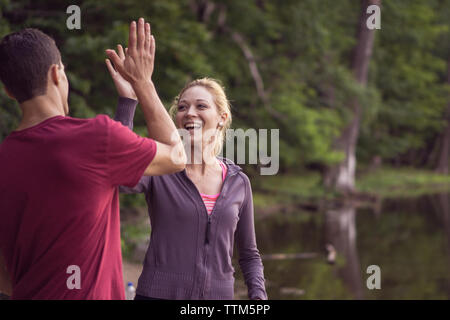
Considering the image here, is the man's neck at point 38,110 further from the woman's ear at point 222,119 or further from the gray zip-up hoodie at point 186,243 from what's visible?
the woman's ear at point 222,119

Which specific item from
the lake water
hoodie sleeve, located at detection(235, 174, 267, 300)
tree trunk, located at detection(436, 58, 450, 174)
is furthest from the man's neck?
tree trunk, located at detection(436, 58, 450, 174)

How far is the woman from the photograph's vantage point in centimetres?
246

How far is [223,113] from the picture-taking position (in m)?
2.88

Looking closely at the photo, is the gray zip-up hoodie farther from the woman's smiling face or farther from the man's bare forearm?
the man's bare forearm

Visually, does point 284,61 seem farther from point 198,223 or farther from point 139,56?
point 139,56

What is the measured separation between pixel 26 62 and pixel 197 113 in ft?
3.36

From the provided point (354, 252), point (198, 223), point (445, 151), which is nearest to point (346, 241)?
point (354, 252)

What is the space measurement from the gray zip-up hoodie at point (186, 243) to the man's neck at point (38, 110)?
66 cm

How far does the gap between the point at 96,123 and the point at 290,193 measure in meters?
17.7

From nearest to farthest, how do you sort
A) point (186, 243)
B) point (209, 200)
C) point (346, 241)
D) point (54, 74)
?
point (54, 74), point (186, 243), point (209, 200), point (346, 241)

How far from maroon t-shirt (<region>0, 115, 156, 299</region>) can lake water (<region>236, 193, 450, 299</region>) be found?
5.04 m

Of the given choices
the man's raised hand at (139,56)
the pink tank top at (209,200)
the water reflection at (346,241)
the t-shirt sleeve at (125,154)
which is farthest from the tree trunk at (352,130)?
the t-shirt sleeve at (125,154)

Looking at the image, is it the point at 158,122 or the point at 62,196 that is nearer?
the point at 62,196

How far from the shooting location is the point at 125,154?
5.96 feet
